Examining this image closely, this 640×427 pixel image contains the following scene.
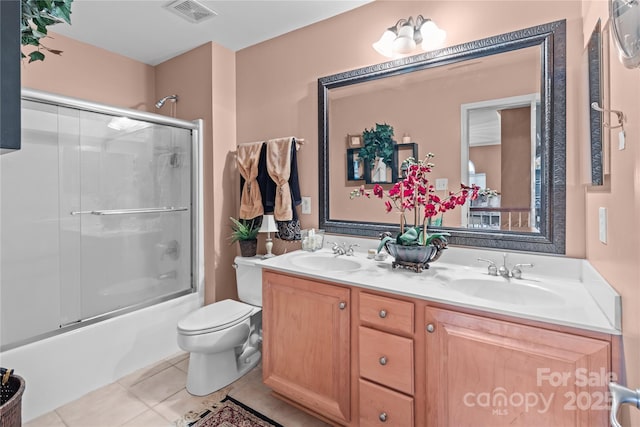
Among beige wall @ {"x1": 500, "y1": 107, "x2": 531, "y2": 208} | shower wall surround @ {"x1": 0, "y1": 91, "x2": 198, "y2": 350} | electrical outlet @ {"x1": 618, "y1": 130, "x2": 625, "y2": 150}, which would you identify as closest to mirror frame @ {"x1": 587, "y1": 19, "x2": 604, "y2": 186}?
electrical outlet @ {"x1": 618, "y1": 130, "x2": 625, "y2": 150}

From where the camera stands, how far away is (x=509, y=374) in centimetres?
112

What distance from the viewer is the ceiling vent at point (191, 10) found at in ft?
6.79

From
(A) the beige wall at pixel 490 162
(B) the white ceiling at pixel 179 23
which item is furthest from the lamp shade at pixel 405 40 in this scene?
(A) the beige wall at pixel 490 162

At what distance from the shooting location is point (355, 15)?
209cm

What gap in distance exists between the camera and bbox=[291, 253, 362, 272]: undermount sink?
1.92 meters

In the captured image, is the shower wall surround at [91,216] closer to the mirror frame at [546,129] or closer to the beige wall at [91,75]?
the beige wall at [91,75]

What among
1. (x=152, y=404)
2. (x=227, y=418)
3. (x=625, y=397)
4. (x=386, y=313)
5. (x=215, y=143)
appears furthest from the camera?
(x=215, y=143)

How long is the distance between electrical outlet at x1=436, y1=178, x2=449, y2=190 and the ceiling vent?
181 cm

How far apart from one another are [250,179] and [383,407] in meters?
1.71

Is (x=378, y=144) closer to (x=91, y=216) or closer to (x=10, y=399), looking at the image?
(x=91, y=216)

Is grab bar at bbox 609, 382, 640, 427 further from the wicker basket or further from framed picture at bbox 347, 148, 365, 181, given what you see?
the wicker basket

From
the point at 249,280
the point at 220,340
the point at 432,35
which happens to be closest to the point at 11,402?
the point at 220,340

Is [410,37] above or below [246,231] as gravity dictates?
above

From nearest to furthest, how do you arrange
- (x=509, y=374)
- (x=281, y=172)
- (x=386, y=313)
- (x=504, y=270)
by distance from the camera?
(x=509, y=374), (x=386, y=313), (x=504, y=270), (x=281, y=172)
